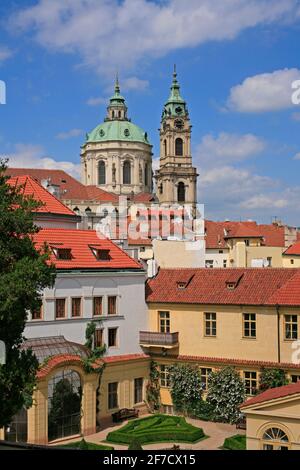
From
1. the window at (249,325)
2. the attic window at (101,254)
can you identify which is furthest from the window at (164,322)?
the window at (249,325)

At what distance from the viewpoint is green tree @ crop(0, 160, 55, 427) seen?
17.2m

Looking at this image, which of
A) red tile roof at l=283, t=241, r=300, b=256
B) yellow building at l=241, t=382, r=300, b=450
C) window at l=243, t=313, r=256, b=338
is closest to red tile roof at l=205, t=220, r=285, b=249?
red tile roof at l=283, t=241, r=300, b=256

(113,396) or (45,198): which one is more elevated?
(45,198)

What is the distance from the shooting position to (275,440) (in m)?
21.2

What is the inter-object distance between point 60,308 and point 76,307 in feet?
3.01

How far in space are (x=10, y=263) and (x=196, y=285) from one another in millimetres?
17985

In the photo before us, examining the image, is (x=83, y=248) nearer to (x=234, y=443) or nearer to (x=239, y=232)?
(x=234, y=443)

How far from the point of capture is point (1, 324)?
17641 mm

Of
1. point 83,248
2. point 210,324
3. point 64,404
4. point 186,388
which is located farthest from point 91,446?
point 83,248

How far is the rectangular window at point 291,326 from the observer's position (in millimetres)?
30688

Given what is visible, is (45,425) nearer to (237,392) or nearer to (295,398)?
(237,392)

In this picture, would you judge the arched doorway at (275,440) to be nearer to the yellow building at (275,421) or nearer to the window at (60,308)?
the yellow building at (275,421)

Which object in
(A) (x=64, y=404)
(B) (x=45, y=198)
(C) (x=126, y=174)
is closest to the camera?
(A) (x=64, y=404)
